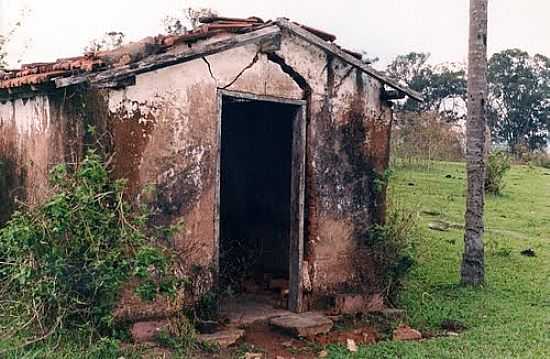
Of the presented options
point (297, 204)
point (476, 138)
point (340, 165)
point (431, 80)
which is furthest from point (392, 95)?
point (431, 80)

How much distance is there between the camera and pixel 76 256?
5668mm

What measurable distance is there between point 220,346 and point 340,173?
8.65ft

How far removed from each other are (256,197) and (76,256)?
4450 mm

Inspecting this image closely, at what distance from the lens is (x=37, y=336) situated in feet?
18.9

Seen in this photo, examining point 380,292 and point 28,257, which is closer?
point 28,257

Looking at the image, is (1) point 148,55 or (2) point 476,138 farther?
(2) point 476,138

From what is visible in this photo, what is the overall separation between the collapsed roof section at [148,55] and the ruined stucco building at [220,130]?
0.01 metres

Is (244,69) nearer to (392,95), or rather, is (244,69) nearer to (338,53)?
(338,53)

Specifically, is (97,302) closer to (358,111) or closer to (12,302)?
(12,302)

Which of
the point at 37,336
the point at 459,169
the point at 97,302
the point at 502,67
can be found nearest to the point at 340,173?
the point at 97,302

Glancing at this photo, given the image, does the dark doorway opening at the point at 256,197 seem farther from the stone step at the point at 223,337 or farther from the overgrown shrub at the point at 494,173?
the overgrown shrub at the point at 494,173

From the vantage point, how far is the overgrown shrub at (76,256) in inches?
218

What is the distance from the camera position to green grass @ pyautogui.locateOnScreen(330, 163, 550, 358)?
22.3 ft

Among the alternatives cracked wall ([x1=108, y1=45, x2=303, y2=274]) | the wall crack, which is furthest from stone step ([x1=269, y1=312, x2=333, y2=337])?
the wall crack
